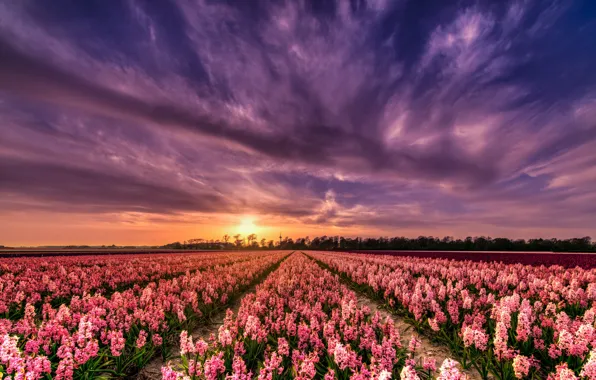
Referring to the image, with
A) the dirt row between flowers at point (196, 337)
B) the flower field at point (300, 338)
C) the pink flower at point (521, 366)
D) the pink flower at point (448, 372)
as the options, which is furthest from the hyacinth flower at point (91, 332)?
the pink flower at point (521, 366)

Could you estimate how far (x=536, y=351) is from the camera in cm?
612

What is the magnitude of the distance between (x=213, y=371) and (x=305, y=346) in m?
2.18

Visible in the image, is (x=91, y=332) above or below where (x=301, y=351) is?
above

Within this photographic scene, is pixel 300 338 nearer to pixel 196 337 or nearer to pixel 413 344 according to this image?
pixel 413 344

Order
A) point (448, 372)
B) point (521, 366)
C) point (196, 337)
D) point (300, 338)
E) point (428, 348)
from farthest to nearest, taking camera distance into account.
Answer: point (196, 337) → point (428, 348) → point (300, 338) → point (521, 366) → point (448, 372)

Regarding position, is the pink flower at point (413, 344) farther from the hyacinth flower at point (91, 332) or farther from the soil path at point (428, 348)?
the hyacinth flower at point (91, 332)

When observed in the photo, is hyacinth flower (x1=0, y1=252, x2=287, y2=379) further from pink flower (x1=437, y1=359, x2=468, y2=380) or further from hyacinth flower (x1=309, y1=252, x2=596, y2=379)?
hyacinth flower (x1=309, y1=252, x2=596, y2=379)

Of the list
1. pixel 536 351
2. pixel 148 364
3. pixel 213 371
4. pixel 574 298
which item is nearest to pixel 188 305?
pixel 148 364

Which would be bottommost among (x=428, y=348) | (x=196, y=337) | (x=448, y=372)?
(x=196, y=337)

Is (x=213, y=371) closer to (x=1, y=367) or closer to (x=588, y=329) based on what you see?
(x=1, y=367)

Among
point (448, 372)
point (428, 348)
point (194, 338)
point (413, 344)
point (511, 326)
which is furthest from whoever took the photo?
point (194, 338)

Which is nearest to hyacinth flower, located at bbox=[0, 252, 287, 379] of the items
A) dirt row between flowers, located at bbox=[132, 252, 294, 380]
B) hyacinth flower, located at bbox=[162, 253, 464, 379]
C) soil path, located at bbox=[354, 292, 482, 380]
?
dirt row between flowers, located at bbox=[132, 252, 294, 380]

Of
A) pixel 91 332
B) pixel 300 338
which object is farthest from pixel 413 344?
pixel 91 332

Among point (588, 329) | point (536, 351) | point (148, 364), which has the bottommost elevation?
point (148, 364)
